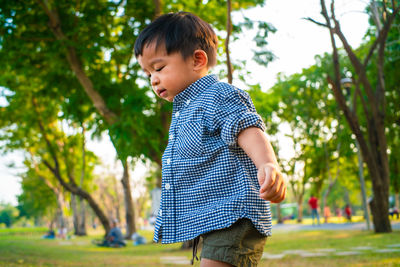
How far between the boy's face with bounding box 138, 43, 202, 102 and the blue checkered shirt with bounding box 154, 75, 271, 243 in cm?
12

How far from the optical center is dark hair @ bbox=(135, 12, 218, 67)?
2.04 meters

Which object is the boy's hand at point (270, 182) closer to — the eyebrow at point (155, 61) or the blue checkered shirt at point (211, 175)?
the blue checkered shirt at point (211, 175)

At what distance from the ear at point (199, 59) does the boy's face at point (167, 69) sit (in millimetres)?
16

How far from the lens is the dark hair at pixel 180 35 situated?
204cm

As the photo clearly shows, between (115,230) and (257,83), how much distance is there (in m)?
10.8

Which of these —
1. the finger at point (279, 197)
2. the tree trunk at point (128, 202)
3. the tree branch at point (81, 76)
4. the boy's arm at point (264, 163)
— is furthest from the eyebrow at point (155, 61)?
the tree trunk at point (128, 202)

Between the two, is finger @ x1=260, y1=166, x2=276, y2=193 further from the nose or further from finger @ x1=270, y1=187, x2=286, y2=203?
the nose

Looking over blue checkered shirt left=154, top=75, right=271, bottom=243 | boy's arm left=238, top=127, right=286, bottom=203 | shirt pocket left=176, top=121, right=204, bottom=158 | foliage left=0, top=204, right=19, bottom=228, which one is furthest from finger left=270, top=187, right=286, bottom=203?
foliage left=0, top=204, right=19, bottom=228

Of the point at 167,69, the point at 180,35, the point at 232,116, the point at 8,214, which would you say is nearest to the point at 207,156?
the point at 232,116

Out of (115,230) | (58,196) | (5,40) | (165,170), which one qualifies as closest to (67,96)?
(5,40)

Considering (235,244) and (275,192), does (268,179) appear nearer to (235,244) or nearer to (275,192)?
(275,192)

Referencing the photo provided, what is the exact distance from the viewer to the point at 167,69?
2.07 metres

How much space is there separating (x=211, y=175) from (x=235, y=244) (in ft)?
1.05

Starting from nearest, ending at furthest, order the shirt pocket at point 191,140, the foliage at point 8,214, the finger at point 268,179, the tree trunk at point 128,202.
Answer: the finger at point 268,179
the shirt pocket at point 191,140
the tree trunk at point 128,202
the foliage at point 8,214
